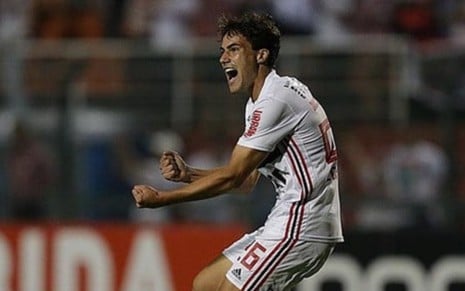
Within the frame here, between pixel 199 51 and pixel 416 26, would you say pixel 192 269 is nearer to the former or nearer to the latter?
pixel 199 51

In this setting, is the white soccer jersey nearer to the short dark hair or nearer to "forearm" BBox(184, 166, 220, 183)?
the short dark hair

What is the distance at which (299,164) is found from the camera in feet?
23.2

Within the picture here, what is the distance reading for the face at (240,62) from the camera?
23.4ft

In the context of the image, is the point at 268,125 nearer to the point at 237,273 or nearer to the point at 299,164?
the point at 299,164

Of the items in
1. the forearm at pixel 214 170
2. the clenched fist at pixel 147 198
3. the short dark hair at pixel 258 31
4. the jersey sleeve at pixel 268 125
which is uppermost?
the short dark hair at pixel 258 31

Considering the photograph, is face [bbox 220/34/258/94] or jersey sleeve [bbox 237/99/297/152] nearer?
jersey sleeve [bbox 237/99/297/152]

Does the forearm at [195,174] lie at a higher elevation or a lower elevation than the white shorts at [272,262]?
higher

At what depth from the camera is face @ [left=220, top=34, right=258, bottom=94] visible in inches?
280

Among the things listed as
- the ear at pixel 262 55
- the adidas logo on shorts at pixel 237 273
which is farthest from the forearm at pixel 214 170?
the ear at pixel 262 55

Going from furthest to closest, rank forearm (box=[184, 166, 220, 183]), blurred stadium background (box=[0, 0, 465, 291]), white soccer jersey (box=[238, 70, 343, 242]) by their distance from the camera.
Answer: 1. blurred stadium background (box=[0, 0, 465, 291])
2. forearm (box=[184, 166, 220, 183])
3. white soccer jersey (box=[238, 70, 343, 242])

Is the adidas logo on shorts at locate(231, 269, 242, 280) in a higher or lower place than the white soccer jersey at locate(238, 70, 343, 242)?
lower

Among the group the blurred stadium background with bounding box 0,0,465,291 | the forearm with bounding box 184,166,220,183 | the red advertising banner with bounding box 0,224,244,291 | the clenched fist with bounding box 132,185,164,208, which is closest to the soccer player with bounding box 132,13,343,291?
the forearm with bounding box 184,166,220,183

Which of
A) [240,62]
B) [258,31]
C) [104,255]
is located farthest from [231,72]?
[104,255]

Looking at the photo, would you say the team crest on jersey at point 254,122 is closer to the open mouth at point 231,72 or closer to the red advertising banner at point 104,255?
the open mouth at point 231,72
